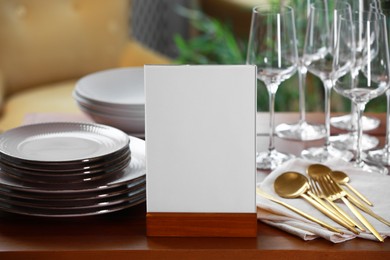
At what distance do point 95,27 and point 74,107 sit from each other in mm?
362

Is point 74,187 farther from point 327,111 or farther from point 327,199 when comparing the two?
point 327,111

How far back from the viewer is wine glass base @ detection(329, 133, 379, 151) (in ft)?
4.95

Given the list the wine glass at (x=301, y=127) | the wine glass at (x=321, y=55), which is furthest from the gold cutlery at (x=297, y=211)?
the wine glass at (x=301, y=127)

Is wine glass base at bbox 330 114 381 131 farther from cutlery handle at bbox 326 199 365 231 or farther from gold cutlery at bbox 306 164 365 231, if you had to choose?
cutlery handle at bbox 326 199 365 231

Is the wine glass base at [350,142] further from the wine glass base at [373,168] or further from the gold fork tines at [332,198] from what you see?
the gold fork tines at [332,198]

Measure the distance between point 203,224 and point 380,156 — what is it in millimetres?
455

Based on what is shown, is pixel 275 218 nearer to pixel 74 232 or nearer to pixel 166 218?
pixel 166 218

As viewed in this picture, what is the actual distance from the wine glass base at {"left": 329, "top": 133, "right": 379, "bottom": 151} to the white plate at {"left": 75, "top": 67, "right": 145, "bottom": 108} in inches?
14.7

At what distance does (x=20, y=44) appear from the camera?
9.40ft

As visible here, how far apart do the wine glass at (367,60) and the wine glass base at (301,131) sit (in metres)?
0.19

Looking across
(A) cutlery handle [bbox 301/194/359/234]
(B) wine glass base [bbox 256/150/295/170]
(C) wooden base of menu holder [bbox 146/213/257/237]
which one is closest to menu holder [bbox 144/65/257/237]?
(C) wooden base of menu holder [bbox 146/213/257/237]

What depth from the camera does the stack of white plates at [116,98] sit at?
1.54m

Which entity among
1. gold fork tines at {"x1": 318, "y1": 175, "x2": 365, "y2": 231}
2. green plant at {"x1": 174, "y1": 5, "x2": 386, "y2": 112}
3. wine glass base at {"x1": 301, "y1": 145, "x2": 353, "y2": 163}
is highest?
gold fork tines at {"x1": 318, "y1": 175, "x2": 365, "y2": 231}

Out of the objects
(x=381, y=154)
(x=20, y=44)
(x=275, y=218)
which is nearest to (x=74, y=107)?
(x=20, y=44)
